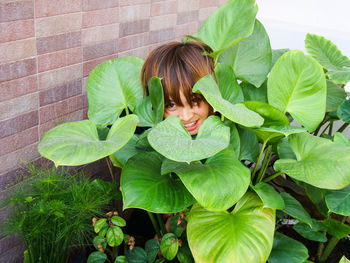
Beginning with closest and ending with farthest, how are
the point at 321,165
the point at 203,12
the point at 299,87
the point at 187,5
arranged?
the point at 321,165
the point at 299,87
the point at 187,5
the point at 203,12

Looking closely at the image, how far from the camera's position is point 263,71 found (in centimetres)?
122

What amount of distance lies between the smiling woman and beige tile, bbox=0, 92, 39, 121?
0.31m

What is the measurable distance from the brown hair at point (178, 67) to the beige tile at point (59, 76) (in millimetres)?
214

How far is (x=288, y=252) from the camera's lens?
1.12 m

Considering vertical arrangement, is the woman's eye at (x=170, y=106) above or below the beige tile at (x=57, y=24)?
below

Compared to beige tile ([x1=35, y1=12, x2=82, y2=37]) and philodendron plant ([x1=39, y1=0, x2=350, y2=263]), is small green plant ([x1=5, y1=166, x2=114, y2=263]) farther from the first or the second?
beige tile ([x1=35, y1=12, x2=82, y2=37])

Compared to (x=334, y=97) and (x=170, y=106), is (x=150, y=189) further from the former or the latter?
(x=334, y=97)

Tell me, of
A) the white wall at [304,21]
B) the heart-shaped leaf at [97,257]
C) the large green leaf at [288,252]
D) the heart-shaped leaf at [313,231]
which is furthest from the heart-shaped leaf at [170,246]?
the white wall at [304,21]

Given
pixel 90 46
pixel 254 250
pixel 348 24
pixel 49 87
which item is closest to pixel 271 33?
pixel 348 24

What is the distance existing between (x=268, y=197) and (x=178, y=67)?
0.43 metres

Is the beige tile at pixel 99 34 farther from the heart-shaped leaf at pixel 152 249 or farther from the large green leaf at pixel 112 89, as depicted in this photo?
the heart-shaped leaf at pixel 152 249

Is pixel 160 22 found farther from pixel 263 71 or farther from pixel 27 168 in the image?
pixel 27 168

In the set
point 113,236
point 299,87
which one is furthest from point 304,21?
point 113,236

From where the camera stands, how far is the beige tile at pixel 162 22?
1491 mm
